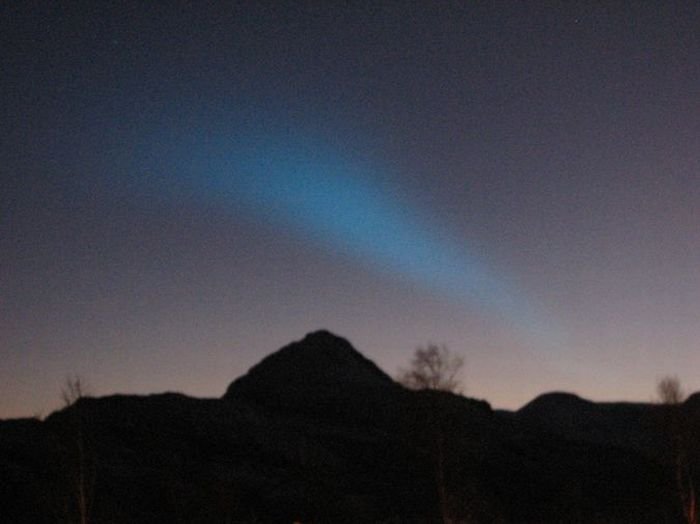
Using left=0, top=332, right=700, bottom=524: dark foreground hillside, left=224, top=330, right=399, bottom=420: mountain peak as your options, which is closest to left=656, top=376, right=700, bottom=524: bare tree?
left=0, top=332, right=700, bottom=524: dark foreground hillside

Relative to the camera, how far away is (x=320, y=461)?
78.6 m

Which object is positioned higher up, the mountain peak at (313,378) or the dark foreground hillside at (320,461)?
the mountain peak at (313,378)

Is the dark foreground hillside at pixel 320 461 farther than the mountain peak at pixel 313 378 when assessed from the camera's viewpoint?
No

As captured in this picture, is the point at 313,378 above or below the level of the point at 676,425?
above

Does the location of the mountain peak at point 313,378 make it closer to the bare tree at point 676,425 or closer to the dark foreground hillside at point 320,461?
the dark foreground hillside at point 320,461

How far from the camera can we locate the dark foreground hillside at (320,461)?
4188 centimetres

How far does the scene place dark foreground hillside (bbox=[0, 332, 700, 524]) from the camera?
41.9 m

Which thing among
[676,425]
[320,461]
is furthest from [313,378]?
[676,425]

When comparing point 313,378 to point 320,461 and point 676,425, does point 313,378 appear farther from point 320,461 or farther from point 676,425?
point 676,425

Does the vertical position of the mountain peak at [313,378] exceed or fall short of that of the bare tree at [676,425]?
it exceeds it

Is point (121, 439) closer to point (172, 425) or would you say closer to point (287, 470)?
point (172, 425)

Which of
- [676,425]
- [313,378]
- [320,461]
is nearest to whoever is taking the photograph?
[676,425]

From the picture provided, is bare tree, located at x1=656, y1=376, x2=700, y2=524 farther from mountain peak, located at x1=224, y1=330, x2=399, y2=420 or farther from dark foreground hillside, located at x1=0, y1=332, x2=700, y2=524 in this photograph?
mountain peak, located at x1=224, y1=330, x2=399, y2=420

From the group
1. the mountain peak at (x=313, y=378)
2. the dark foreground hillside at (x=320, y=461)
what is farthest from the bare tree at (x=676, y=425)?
the mountain peak at (x=313, y=378)
